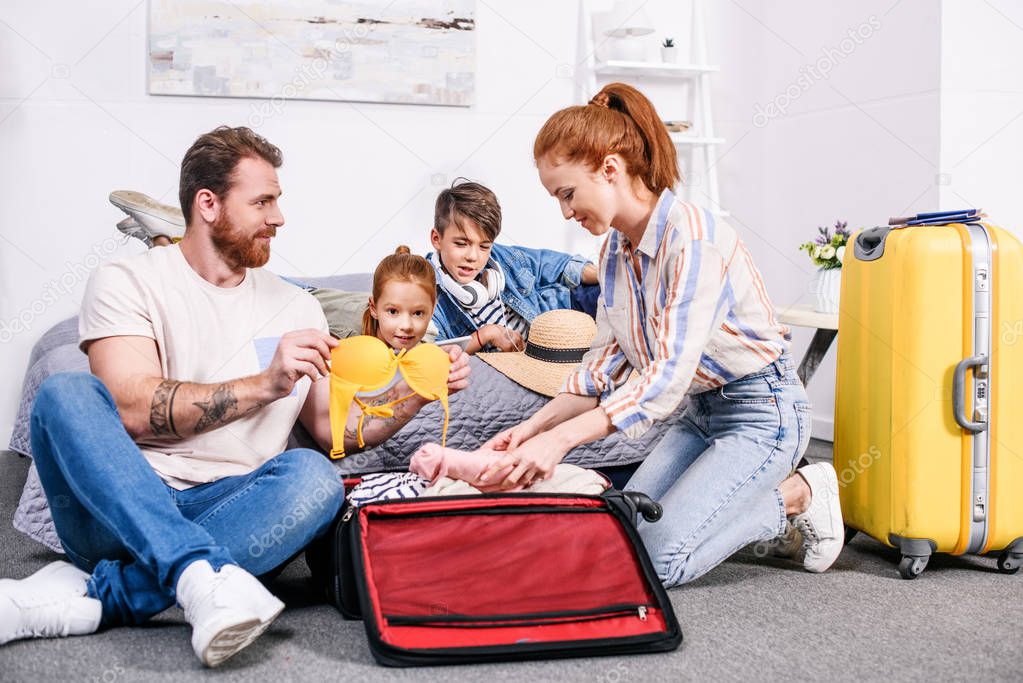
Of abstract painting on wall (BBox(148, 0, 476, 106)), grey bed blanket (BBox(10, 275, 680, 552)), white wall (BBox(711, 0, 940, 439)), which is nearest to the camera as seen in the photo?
grey bed blanket (BBox(10, 275, 680, 552))

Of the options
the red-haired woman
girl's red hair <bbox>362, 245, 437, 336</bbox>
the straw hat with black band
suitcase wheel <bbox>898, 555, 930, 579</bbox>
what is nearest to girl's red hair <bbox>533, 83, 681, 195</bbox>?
the red-haired woman

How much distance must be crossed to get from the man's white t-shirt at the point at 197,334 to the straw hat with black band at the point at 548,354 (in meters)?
0.69

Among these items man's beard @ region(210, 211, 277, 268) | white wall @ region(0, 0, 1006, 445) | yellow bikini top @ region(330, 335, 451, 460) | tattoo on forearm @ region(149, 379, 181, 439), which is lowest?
tattoo on forearm @ region(149, 379, 181, 439)

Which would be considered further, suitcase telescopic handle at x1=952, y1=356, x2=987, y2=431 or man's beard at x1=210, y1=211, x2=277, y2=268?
suitcase telescopic handle at x1=952, y1=356, x2=987, y2=431

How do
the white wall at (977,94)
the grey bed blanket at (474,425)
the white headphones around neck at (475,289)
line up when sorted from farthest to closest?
1. the white wall at (977,94)
2. the white headphones around neck at (475,289)
3. the grey bed blanket at (474,425)

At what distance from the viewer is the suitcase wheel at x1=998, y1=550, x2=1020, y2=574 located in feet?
6.28

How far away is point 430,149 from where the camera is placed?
143 inches

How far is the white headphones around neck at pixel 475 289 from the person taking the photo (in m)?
2.55

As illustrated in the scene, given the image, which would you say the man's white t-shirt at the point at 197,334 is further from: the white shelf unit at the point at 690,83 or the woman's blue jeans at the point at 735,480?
the white shelf unit at the point at 690,83

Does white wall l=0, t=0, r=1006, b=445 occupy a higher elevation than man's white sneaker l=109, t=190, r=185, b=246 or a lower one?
higher

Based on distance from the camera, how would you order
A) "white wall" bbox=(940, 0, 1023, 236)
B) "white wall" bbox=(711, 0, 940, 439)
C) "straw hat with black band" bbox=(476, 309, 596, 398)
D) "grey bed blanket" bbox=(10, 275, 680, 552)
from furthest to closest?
"white wall" bbox=(711, 0, 940, 439) < "white wall" bbox=(940, 0, 1023, 236) < "straw hat with black band" bbox=(476, 309, 596, 398) < "grey bed blanket" bbox=(10, 275, 680, 552)

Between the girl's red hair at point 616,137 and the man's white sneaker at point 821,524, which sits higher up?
the girl's red hair at point 616,137

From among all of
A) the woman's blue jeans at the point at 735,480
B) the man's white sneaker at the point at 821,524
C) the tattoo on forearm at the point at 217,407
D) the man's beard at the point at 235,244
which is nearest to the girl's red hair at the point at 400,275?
the man's beard at the point at 235,244

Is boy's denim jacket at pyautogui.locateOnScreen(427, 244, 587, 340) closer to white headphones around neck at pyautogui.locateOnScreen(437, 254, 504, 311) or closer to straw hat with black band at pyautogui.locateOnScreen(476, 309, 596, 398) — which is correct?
white headphones around neck at pyautogui.locateOnScreen(437, 254, 504, 311)
